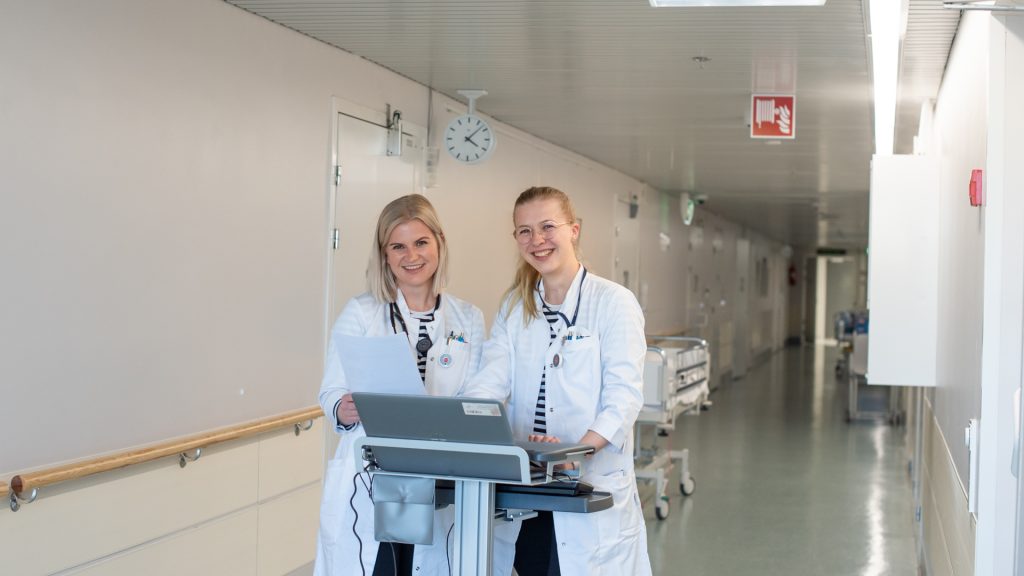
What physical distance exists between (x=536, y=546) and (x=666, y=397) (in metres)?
3.69

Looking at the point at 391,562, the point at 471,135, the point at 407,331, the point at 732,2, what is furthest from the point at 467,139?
the point at 391,562

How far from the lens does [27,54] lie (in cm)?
350

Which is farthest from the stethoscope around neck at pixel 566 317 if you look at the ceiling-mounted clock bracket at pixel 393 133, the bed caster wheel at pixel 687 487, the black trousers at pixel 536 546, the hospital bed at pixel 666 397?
the bed caster wheel at pixel 687 487

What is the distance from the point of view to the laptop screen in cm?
233

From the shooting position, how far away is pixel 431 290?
3266 mm

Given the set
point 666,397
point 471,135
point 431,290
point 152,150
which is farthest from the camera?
point 471,135

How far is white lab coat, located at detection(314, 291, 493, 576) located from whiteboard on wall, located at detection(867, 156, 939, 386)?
2.91 m

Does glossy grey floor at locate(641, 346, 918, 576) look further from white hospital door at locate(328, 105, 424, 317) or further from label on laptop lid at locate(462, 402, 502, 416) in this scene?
label on laptop lid at locate(462, 402, 502, 416)

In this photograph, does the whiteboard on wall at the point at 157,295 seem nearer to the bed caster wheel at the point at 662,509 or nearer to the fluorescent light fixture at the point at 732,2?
the fluorescent light fixture at the point at 732,2

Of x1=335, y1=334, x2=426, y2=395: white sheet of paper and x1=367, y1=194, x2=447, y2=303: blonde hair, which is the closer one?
x1=335, y1=334, x2=426, y2=395: white sheet of paper

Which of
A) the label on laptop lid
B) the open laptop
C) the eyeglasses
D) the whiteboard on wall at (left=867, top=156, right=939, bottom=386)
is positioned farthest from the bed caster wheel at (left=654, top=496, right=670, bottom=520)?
the label on laptop lid

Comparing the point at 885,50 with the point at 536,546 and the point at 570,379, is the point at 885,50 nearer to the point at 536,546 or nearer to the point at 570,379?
the point at 570,379

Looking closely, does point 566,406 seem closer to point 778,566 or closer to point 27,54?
point 27,54

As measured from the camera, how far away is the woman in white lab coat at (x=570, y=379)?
114 inches
